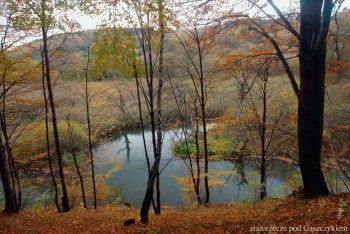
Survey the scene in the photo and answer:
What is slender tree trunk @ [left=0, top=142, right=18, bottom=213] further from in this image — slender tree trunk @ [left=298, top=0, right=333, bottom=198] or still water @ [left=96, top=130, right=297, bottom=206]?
slender tree trunk @ [left=298, top=0, right=333, bottom=198]

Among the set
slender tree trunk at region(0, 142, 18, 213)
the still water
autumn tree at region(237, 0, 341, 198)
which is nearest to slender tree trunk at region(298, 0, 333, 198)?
autumn tree at region(237, 0, 341, 198)

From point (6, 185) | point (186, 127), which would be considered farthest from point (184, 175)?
point (6, 185)

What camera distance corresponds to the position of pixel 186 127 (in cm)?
1358

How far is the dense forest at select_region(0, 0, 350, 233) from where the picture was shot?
5418mm

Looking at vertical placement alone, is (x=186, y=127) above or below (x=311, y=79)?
below

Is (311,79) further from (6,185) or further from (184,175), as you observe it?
(184,175)

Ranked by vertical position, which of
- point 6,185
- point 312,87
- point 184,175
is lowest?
point 184,175

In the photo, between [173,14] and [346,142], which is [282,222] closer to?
[173,14]

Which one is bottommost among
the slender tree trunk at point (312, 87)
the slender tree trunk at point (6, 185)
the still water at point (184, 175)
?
the still water at point (184, 175)

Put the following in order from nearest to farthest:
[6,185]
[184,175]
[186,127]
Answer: [6,185] → [186,127] → [184,175]

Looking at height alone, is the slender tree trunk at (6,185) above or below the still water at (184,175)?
above

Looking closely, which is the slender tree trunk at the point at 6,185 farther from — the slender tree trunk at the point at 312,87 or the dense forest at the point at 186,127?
the slender tree trunk at the point at 312,87

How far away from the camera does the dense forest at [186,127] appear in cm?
542

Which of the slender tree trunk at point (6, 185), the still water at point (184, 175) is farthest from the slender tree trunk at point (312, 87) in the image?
the slender tree trunk at point (6, 185)
